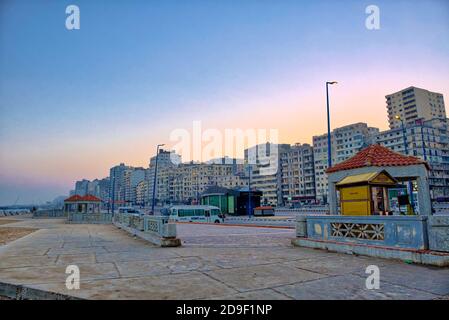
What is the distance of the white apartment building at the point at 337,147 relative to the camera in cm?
10850

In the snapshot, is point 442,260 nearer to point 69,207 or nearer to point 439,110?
point 69,207

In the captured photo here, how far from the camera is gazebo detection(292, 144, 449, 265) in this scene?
22.8ft

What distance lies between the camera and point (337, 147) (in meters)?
114

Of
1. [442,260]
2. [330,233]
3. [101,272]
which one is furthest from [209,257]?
[442,260]

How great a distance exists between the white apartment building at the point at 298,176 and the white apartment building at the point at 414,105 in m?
43.0

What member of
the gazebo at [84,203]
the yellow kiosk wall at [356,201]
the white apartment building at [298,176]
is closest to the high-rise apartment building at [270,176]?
the white apartment building at [298,176]

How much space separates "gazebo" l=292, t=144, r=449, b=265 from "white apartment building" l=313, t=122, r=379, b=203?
99570mm

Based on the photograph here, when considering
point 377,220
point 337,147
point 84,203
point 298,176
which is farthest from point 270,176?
point 377,220

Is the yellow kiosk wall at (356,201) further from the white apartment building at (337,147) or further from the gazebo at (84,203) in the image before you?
the white apartment building at (337,147)

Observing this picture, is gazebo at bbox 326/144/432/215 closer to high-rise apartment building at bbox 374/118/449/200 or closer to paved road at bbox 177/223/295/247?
paved road at bbox 177/223/295/247

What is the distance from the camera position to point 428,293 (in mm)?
4527

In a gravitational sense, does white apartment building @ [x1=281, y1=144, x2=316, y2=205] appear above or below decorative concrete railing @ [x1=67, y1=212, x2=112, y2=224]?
above

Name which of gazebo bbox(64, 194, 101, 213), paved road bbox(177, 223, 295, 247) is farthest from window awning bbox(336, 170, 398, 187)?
gazebo bbox(64, 194, 101, 213)
